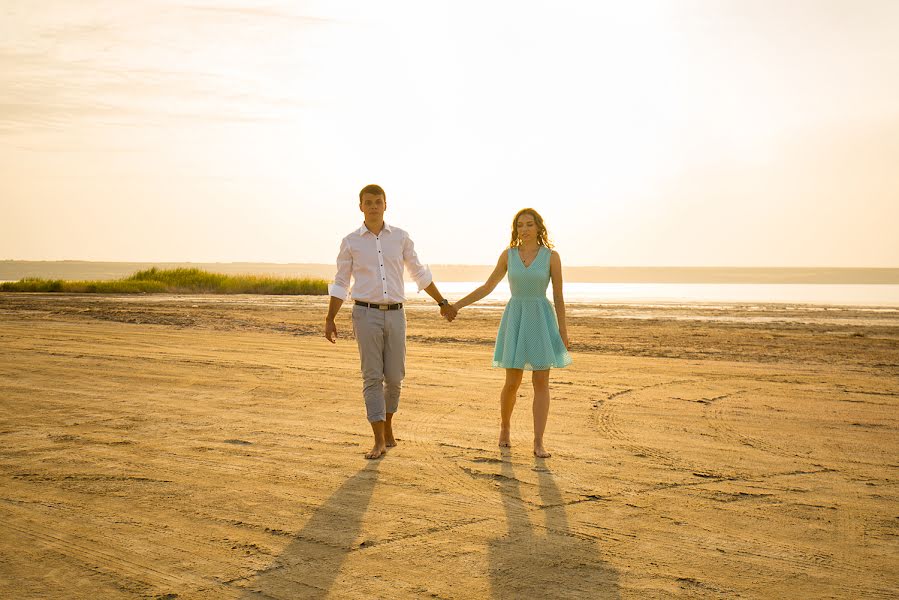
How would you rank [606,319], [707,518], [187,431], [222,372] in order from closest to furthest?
[707,518] < [187,431] < [222,372] < [606,319]

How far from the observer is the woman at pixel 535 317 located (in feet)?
22.9

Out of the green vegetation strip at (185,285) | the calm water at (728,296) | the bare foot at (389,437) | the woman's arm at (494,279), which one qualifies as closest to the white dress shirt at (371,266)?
the woman's arm at (494,279)

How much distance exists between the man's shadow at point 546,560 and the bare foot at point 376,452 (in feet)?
5.11

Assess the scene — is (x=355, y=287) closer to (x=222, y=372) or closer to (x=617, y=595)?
(x=617, y=595)

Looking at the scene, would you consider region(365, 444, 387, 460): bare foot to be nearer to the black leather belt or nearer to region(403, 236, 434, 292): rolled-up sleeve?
the black leather belt

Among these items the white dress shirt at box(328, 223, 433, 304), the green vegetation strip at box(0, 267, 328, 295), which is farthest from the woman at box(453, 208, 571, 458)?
the green vegetation strip at box(0, 267, 328, 295)

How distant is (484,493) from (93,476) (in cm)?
279

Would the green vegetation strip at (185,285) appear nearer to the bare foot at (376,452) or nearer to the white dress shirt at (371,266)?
the white dress shirt at (371,266)

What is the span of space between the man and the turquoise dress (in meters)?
0.78

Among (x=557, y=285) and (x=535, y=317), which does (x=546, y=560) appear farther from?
(x=557, y=285)

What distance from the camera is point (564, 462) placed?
21.9ft

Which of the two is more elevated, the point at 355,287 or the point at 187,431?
the point at 355,287

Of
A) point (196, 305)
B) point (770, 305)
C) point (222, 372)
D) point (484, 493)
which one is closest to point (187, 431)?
point (484, 493)

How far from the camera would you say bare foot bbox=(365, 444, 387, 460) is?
6732 mm
